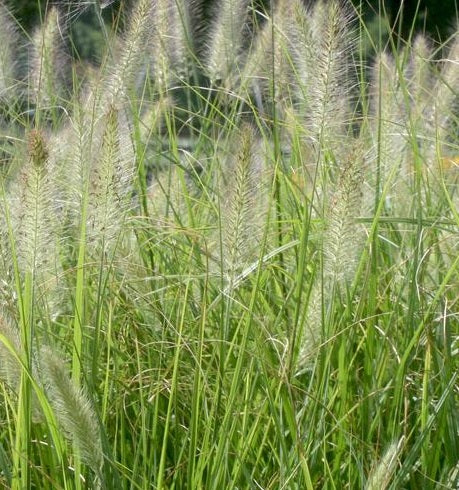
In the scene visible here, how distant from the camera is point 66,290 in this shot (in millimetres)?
1795

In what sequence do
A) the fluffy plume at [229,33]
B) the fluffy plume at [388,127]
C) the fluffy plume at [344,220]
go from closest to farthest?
1. the fluffy plume at [344,220]
2. the fluffy plume at [388,127]
3. the fluffy plume at [229,33]

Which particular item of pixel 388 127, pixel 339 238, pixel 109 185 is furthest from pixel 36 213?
pixel 388 127

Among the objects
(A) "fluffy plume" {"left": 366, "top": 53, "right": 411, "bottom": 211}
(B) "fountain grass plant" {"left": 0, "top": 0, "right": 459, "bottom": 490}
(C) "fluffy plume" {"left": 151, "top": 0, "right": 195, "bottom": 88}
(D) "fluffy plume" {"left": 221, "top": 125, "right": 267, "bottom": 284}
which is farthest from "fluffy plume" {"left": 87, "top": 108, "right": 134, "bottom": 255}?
(C) "fluffy plume" {"left": 151, "top": 0, "right": 195, "bottom": 88}

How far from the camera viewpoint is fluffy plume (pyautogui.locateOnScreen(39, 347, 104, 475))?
123 centimetres

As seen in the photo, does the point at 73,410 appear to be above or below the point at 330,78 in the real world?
below

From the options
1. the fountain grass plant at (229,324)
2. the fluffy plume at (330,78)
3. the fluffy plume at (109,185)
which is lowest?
the fountain grass plant at (229,324)

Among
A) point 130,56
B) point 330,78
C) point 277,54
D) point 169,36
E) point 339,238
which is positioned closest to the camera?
point 339,238

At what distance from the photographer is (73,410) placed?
49.2 inches

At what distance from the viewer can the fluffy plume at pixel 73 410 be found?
1231 millimetres

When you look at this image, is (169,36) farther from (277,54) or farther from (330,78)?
(330,78)

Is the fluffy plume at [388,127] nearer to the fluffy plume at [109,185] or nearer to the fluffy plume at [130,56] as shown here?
the fluffy plume at [130,56]

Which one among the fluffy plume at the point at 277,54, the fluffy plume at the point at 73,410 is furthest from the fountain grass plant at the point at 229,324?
the fluffy plume at the point at 277,54

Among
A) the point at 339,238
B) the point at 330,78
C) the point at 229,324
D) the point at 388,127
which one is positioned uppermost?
the point at 330,78

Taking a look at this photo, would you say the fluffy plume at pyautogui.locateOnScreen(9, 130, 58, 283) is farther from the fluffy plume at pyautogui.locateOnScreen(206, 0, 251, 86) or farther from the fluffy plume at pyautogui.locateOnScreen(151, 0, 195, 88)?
the fluffy plume at pyautogui.locateOnScreen(206, 0, 251, 86)
